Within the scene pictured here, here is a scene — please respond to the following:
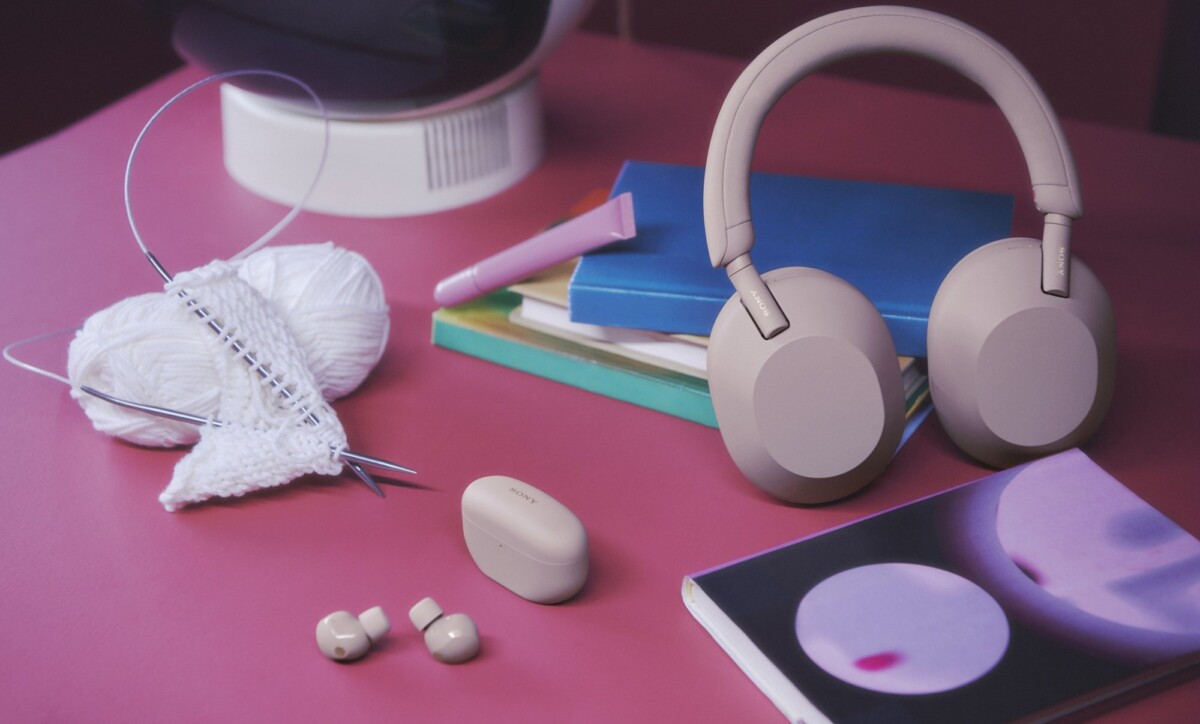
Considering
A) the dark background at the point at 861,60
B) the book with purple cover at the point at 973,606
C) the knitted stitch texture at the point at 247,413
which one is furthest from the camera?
the dark background at the point at 861,60

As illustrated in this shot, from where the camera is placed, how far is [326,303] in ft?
2.03

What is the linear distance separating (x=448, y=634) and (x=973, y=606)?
218 millimetres

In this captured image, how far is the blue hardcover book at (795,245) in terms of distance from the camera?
616 millimetres

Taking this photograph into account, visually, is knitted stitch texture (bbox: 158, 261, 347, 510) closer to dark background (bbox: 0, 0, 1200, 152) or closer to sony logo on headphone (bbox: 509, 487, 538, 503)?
sony logo on headphone (bbox: 509, 487, 538, 503)

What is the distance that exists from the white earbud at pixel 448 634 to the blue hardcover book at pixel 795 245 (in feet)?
0.65

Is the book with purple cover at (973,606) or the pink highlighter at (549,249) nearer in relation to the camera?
the book with purple cover at (973,606)

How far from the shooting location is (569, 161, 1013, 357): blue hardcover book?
62 cm

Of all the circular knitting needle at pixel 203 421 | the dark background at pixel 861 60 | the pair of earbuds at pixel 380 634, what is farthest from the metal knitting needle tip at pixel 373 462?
the dark background at pixel 861 60

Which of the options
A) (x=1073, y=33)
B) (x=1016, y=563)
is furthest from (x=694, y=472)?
(x=1073, y=33)

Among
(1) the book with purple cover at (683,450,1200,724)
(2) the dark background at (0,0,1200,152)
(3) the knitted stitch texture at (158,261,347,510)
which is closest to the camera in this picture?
(1) the book with purple cover at (683,450,1200,724)

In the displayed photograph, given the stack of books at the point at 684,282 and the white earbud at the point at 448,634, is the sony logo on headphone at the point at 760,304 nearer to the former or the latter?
the stack of books at the point at 684,282

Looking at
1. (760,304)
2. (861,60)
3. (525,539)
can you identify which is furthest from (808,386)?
(861,60)

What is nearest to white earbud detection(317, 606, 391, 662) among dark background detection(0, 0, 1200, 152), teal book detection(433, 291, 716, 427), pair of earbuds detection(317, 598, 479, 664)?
pair of earbuds detection(317, 598, 479, 664)

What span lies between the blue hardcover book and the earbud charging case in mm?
145
